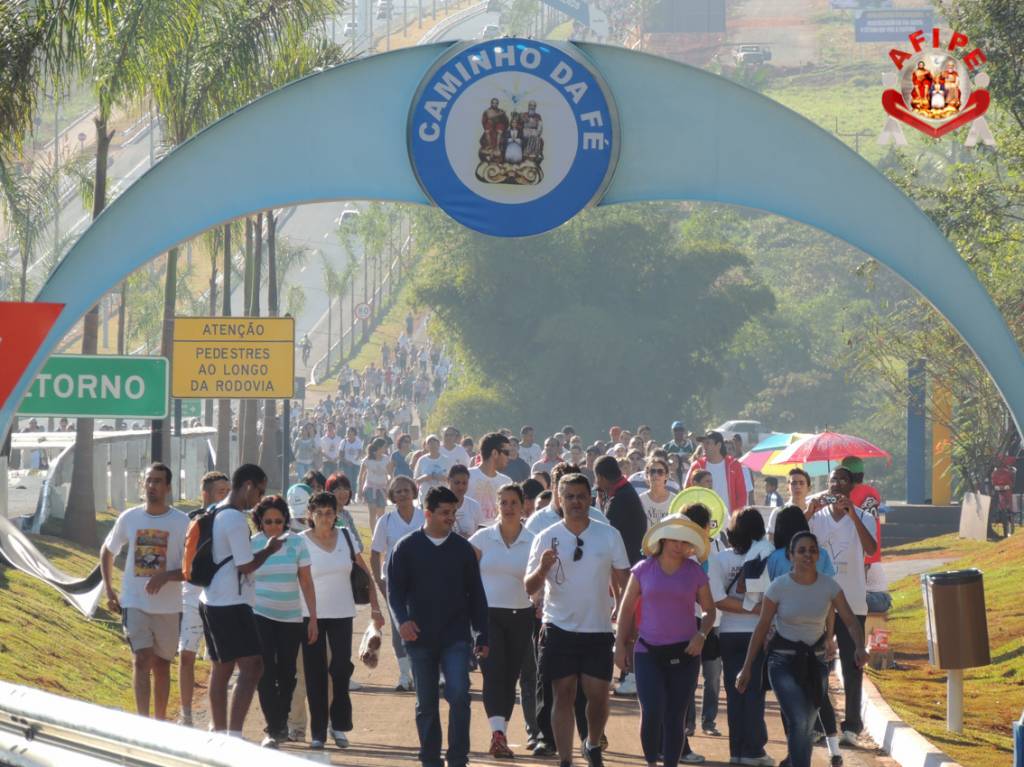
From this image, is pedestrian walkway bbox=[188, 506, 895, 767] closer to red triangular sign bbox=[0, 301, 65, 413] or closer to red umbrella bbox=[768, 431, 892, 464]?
red triangular sign bbox=[0, 301, 65, 413]

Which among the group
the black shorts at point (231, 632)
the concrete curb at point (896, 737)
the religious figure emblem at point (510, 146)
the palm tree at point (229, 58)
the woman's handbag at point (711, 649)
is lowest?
the concrete curb at point (896, 737)

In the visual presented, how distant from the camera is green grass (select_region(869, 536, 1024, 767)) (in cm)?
1277

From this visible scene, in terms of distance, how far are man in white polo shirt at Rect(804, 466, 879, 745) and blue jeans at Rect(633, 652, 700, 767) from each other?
7.60 feet

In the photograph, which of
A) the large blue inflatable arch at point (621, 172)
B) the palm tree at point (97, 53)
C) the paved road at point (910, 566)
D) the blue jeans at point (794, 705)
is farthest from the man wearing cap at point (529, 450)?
the blue jeans at point (794, 705)

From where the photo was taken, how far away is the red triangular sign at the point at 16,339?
999 centimetres

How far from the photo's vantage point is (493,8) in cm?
17075

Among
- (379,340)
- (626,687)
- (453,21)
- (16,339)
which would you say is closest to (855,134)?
(453,21)

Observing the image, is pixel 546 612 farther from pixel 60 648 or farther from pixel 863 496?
pixel 60 648

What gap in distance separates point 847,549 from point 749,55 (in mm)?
155029

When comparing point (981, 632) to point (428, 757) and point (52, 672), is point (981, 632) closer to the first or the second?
point (428, 757)

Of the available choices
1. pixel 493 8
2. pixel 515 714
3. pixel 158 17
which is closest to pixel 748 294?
pixel 158 17

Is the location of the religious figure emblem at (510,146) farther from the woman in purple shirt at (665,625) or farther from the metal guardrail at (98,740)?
the metal guardrail at (98,740)

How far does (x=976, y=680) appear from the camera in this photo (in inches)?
661

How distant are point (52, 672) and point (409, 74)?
207 inches
